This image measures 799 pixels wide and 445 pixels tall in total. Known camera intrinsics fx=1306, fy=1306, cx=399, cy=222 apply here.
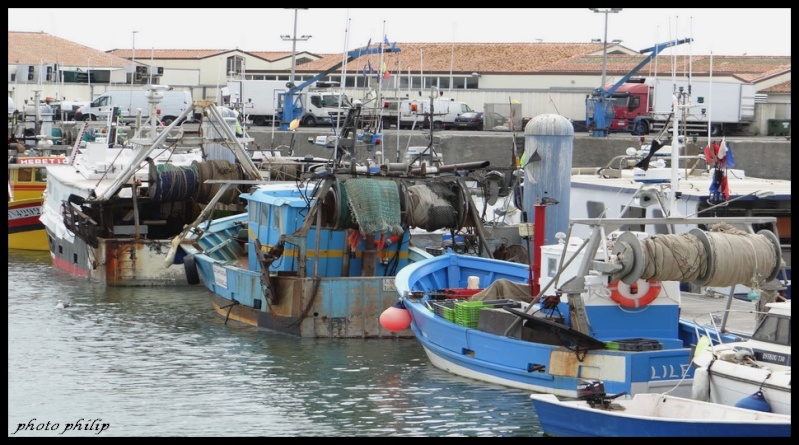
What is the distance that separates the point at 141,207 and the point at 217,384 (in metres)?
10.1

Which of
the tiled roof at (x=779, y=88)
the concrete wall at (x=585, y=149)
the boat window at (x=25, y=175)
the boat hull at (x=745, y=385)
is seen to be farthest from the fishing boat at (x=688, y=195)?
the tiled roof at (x=779, y=88)

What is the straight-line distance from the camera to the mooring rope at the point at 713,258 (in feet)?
42.9

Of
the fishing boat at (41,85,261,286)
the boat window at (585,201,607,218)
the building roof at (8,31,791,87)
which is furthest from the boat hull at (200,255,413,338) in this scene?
the building roof at (8,31,791,87)

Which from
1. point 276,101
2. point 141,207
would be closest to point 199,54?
point 276,101

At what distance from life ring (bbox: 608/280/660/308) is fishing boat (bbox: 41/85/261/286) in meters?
10.1

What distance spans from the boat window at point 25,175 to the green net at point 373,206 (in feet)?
47.2

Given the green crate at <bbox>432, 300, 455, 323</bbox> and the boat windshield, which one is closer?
the boat windshield

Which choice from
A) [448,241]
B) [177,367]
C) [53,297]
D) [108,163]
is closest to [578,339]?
[177,367]

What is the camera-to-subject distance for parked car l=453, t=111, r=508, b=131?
146ft

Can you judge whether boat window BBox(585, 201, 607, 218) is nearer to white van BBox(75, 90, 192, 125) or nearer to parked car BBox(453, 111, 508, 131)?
parked car BBox(453, 111, 508, 131)

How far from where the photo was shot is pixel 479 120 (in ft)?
147

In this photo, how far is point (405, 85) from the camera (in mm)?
50375

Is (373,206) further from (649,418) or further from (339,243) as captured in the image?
(649,418)

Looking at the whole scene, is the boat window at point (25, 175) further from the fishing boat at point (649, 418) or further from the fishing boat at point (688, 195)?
the fishing boat at point (649, 418)
